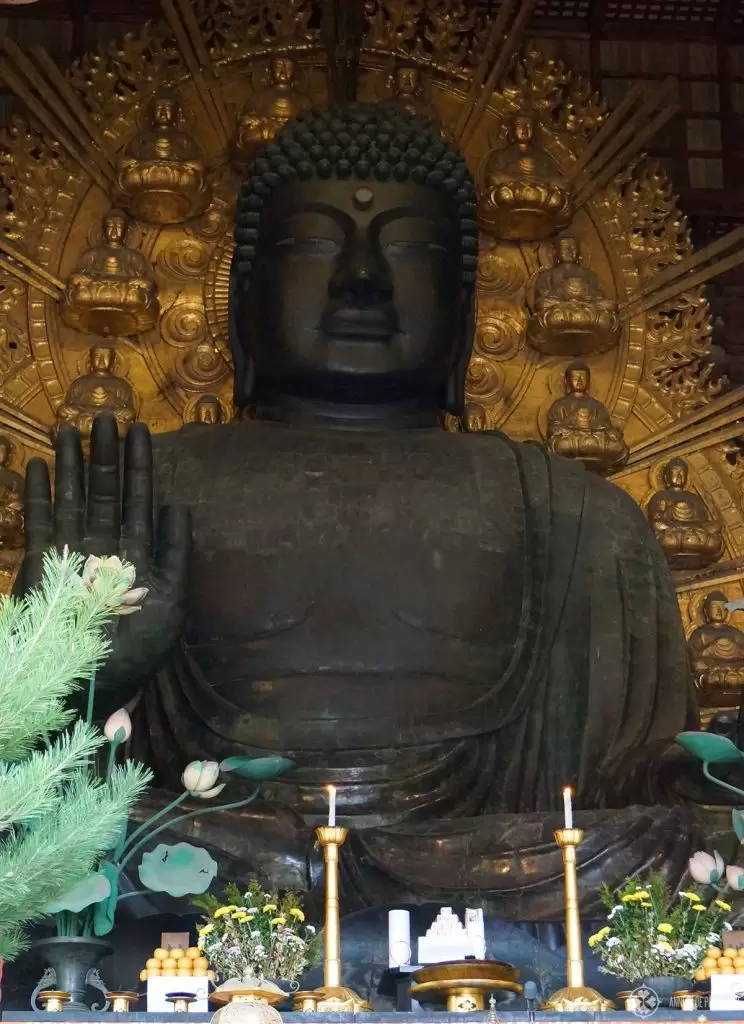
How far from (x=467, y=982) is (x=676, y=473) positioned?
106 inches

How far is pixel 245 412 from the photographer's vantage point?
5.82 meters

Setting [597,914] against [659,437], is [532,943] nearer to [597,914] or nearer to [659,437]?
[597,914]

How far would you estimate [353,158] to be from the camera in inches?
216

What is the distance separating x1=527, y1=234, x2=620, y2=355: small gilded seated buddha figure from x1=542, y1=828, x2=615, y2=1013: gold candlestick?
8.46 feet

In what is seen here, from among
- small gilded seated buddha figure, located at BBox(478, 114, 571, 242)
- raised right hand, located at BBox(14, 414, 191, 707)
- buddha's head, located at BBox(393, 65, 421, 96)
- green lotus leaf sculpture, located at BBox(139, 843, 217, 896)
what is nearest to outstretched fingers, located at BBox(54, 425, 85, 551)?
raised right hand, located at BBox(14, 414, 191, 707)

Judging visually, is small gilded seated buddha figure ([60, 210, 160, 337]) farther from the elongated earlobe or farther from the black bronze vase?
the black bronze vase

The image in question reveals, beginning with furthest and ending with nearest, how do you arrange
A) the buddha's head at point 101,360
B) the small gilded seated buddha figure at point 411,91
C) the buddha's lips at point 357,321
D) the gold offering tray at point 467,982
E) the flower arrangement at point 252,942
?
the small gilded seated buddha figure at point 411,91 → the buddha's head at point 101,360 → the buddha's lips at point 357,321 → the flower arrangement at point 252,942 → the gold offering tray at point 467,982

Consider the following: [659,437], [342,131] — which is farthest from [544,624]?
[342,131]

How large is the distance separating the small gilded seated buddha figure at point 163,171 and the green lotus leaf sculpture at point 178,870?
102 inches

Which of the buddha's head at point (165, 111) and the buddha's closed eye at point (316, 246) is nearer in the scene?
the buddha's closed eye at point (316, 246)

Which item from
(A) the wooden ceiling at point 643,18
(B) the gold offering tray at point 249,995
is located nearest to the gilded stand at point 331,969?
(B) the gold offering tray at point 249,995

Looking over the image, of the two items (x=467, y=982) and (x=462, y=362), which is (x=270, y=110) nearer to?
(x=462, y=362)

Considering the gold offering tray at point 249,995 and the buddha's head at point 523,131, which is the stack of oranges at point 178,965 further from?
the buddha's head at point 523,131

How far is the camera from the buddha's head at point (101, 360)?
571 centimetres
